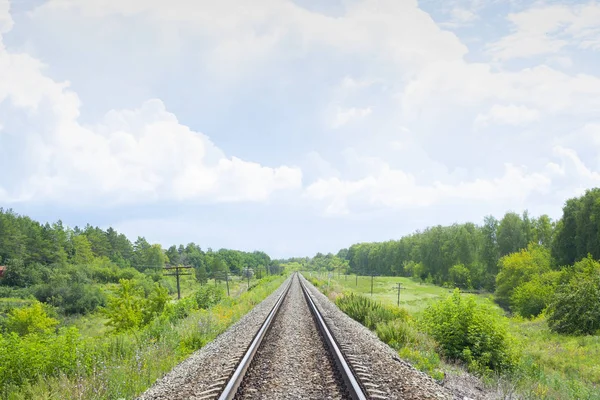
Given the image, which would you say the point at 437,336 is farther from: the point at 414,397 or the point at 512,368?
the point at 414,397

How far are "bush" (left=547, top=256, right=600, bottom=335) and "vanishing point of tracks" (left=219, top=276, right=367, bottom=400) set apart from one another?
76.5 feet

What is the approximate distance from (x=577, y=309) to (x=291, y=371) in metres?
27.0

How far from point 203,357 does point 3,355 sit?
3977mm

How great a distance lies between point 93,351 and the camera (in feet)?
28.8

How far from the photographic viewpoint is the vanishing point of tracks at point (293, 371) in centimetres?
591

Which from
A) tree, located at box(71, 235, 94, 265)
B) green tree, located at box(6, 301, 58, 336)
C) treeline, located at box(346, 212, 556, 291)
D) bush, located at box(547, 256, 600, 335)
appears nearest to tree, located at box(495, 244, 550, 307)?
treeline, located at box(346, 212, 556, 291)

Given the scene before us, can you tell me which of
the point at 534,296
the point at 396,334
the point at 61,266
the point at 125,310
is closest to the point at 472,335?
the point at 396,334

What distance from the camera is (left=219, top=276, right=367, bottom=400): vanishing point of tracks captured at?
591 cm

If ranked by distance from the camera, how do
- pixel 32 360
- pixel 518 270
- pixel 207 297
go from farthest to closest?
1. pixel 518 270
2. pixel 207 297
3. pixel 32 360

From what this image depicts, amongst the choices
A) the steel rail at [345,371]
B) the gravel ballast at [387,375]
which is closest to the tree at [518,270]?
the gravel ballast at [387,375]

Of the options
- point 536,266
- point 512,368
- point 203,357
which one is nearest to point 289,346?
point 203,357

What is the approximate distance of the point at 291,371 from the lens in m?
7.20

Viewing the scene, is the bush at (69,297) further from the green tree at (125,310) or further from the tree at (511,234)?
the tree at (511,234)

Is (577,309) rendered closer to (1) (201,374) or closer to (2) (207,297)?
(2) (207,297)
